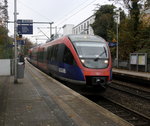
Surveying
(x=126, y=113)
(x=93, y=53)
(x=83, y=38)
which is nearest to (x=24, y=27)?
(x=83, y=38)

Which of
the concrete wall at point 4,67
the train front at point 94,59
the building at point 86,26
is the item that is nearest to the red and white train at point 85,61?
the train front at point 94,59

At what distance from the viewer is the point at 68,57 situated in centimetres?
1161

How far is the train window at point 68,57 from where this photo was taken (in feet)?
36.7

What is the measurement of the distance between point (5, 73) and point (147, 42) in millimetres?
16958

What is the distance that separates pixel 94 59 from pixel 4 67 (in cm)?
849

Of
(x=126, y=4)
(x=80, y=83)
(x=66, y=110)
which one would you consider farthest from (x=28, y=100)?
(x=126, y=4)

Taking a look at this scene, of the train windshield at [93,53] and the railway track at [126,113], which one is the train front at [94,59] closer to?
the train windshield at [93,53]

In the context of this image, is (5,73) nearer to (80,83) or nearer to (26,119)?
(80,83)

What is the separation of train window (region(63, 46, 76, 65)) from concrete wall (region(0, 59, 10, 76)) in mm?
6416

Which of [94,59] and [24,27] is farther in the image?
[24,27]

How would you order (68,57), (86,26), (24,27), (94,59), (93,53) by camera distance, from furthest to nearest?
(86,26) < (24,27) < (68,57) < (93,53) < (94,59)

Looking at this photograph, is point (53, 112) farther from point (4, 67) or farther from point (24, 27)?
point (4, 67)

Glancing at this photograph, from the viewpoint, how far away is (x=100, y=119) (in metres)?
5.89

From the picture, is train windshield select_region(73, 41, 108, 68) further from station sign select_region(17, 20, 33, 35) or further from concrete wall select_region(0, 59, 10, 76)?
concrete wall select_region(0, 59, 10, 76)
